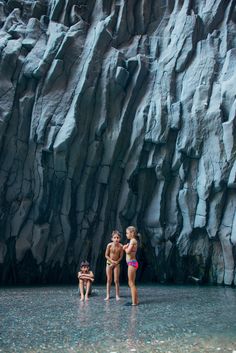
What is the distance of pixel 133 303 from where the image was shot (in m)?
8.64

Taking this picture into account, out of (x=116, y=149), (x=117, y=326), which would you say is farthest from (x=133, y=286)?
(x=116, y=149)

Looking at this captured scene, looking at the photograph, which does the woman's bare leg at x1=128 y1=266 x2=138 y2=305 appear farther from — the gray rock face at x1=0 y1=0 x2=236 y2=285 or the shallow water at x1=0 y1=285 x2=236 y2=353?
the gray rock face at x1=0 y1=0 x2=236 y2=285

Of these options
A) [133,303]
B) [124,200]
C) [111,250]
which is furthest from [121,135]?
[133,303]

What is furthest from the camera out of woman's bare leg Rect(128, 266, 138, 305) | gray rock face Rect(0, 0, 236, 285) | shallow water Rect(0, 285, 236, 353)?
gray rock face Rect(0, 0, 236, 285)

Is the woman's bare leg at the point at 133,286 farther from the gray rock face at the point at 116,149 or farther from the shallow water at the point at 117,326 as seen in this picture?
A: the gray rock face at the point at 116,149

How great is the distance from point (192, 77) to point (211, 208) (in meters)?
5.53

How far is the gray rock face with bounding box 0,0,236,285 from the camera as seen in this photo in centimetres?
1491

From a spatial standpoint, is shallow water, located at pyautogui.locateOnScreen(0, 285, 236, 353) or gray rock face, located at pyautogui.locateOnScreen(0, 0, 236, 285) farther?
gray rock face, located at pyautogui.locateOnScreen(0, 0, 236, 285)

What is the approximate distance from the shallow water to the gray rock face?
19.0ft

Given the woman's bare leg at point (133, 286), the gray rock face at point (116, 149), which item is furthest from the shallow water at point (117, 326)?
the gray rock face at point (116, 149)

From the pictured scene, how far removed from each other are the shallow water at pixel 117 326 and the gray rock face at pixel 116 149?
5.79 m

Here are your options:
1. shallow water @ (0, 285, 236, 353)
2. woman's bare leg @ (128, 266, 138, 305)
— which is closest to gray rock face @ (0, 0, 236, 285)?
shallow water @ (0, 285, 236, 353)

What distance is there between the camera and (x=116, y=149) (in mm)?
15797

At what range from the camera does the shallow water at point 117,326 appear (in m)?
4.96
